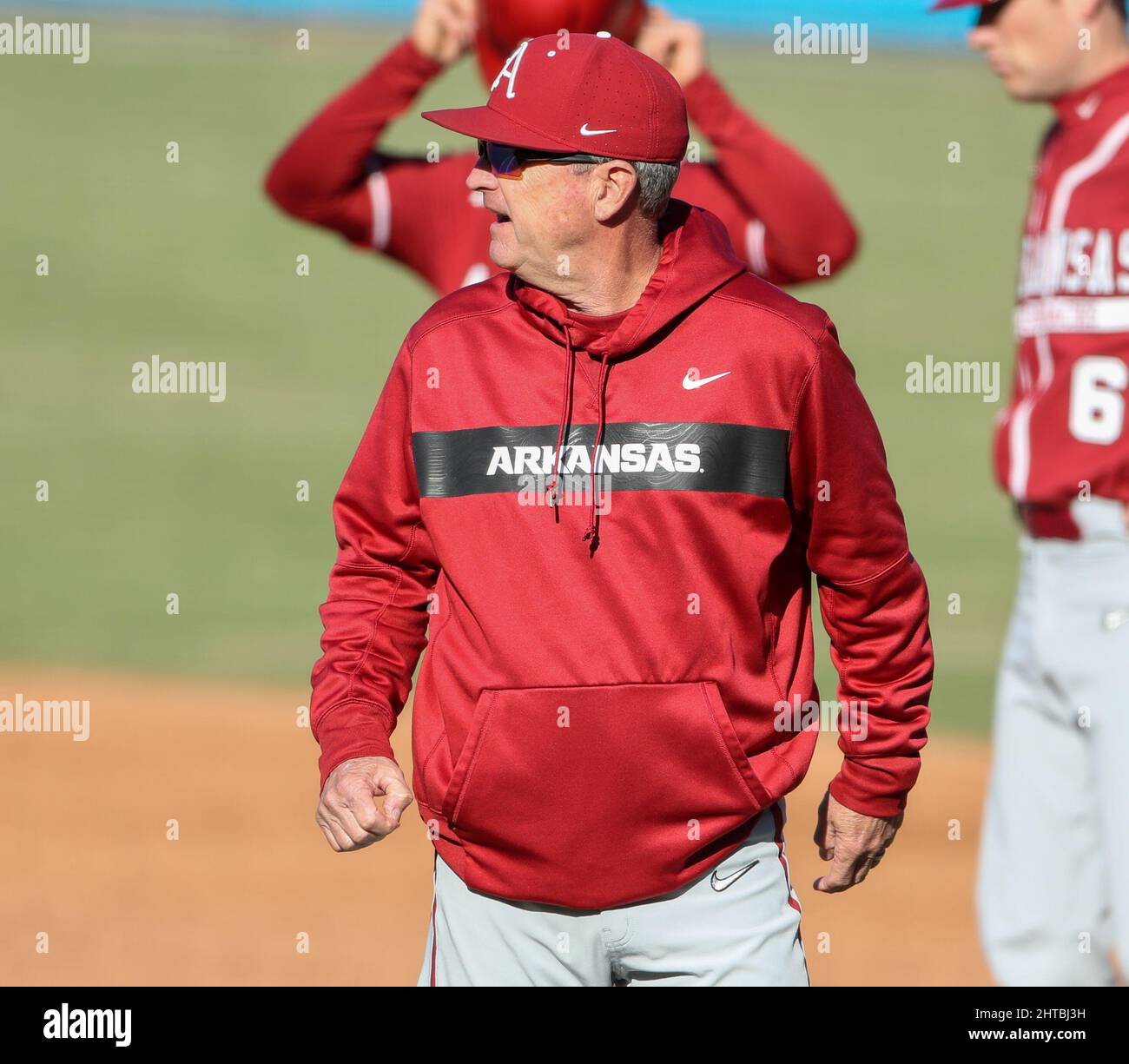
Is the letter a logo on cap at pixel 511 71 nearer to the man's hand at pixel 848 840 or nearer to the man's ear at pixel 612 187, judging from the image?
the man's ear at pixel 612 187

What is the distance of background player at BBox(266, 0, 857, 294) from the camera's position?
14.0ft

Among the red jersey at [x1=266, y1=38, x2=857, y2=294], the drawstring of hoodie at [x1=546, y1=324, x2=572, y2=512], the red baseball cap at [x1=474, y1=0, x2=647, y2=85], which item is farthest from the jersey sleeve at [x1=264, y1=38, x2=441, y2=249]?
the drawstring of hoodie at [x1=546, y1=324, x2=572, y2=512]

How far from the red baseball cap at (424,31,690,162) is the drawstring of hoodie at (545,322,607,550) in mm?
286

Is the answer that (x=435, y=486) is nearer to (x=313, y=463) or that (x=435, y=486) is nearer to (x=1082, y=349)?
(x=1082, y=349)

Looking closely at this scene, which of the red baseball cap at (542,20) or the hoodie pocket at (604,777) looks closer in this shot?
the hoodie pocket at (604,777)

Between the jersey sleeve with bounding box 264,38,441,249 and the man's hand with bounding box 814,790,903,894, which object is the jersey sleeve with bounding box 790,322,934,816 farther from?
the jersey sleeve with bounding box 264,38,441,249

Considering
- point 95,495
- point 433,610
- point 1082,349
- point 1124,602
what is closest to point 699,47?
point 1082,349

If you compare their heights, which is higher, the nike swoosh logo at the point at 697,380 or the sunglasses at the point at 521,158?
the sunglasses at the point at 521,158

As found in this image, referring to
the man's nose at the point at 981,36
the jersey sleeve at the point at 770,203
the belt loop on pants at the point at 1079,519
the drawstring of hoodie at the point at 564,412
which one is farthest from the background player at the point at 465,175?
the drawstring of hoodie at the point at 564,412

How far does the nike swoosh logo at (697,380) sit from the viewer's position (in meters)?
2.66

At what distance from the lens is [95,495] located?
14633 mm

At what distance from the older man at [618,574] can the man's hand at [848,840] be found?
1.4 inches

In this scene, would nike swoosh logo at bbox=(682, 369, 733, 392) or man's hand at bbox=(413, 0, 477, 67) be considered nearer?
nike swoosh logo at bbox=(682, 369, 733, 392)

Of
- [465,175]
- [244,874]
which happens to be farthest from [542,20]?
[244,874]
